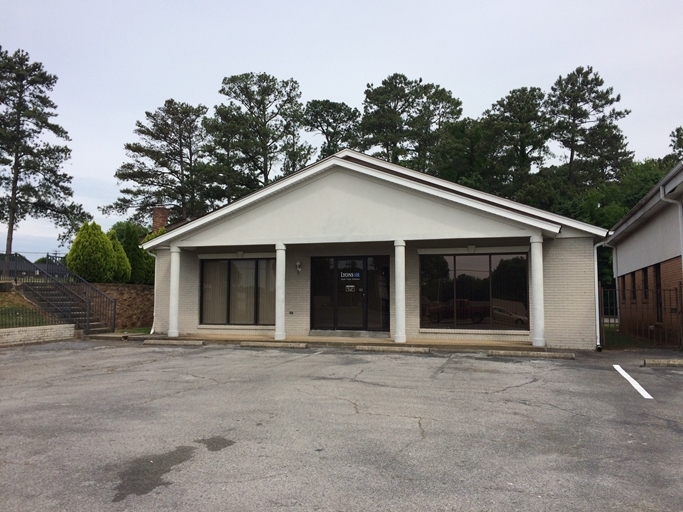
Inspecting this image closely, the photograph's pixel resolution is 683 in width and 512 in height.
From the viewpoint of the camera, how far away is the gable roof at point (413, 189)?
45.8ft

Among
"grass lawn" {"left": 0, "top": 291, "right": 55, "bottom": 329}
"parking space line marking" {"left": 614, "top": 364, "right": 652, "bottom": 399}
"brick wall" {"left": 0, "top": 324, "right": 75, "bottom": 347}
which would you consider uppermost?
"grass lawn" {"left": 0, "top": 291, "right": 55, "bottom": 329}

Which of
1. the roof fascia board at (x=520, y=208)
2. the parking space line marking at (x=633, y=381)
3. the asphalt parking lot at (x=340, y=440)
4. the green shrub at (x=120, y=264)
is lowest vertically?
the asphalt parking lot at (x=340, y=440)

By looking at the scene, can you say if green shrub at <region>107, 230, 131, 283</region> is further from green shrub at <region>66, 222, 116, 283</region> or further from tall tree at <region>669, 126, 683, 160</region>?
tall tree at <region>669, 126, 683, 160</region>

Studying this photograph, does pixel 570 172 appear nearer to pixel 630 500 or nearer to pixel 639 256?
pixel 639 256

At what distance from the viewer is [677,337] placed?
15.1 meters

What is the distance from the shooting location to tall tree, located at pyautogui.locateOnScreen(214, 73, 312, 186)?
145ft

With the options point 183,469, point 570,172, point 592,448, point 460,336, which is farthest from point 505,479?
point 570,172

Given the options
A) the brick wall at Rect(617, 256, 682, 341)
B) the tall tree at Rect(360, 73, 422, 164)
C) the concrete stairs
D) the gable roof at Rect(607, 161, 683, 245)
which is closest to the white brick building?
the gable roof at Rect(607, 161, 683, 245)

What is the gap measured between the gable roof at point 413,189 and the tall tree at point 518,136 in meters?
28.0

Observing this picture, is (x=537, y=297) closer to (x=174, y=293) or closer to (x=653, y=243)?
(x=653, y=243)

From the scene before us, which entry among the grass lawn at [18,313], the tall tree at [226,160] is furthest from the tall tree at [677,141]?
the grass lawn at [18,313]

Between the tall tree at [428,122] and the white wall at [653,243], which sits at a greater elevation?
the tall tree at [428,122]

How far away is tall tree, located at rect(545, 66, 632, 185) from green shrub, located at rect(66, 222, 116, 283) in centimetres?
3616

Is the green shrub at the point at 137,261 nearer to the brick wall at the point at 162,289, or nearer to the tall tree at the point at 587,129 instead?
the brick wall at the point at 162,289
